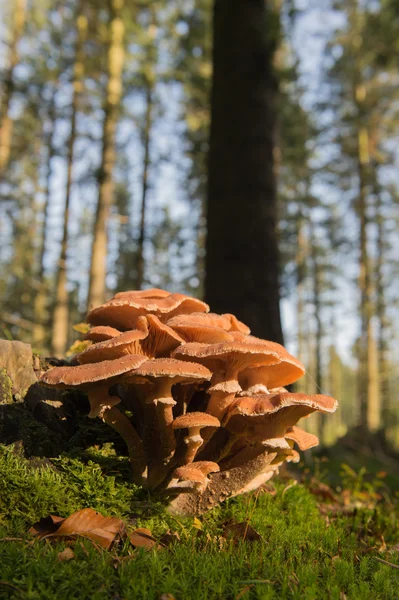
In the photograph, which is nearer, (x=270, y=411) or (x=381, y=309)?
(x=270, y=411)

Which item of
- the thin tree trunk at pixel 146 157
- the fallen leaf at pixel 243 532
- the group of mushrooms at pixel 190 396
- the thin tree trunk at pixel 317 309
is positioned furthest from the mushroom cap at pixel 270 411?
the thin tree trunk at pixel 317 309

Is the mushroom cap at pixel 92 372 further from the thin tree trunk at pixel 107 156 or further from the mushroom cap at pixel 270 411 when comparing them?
the thin tree trunk at pixel 107 156

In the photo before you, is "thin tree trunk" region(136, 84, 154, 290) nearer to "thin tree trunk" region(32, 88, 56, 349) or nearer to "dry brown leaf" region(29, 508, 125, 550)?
"thin tree trunk" region(32, 88, 56, 349)

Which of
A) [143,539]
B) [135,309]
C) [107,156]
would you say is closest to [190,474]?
[143,539]

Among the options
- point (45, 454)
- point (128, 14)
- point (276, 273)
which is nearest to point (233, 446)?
point (45, 454)

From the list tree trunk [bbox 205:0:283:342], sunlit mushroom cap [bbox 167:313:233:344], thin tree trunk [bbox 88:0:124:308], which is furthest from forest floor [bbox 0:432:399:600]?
thin tree trunk [bbox 88:0:124:308]

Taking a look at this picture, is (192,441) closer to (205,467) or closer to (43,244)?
(205,467)
